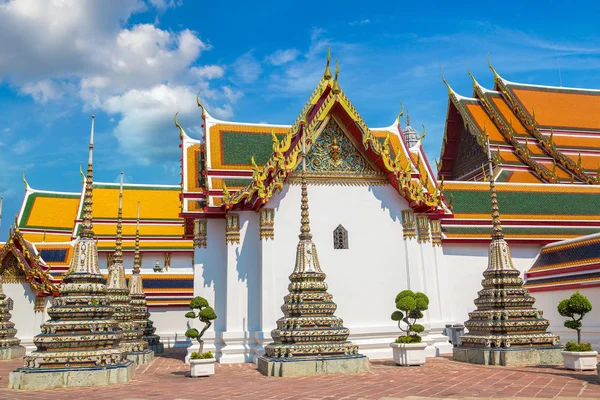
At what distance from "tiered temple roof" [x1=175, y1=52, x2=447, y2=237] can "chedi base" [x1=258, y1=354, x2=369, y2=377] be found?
14.0 feet

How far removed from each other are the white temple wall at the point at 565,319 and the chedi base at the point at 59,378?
11.0 m

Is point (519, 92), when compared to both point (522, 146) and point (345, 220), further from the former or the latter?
point (345, 220)

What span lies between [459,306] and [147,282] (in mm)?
11951

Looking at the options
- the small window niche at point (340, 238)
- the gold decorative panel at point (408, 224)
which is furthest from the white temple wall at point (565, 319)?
the small window niche at point (340, 238)

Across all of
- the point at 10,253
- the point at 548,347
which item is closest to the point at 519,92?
the point at 548,347

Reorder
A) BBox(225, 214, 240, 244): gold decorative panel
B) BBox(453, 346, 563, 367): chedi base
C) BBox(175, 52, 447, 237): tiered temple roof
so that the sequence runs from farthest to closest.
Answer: BBox(225, 214, 240, 244): gold decorative panel → BBox(175, 52, 447, 237): tiered temple roof → BBox(453, 346, 563, 367): chedi base

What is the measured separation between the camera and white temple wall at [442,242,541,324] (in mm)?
15625

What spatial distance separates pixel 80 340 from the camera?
27.5ft

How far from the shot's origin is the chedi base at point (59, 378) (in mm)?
8008

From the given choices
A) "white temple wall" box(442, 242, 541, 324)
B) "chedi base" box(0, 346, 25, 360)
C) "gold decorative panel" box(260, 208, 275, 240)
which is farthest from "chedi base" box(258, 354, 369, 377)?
"chedi base" box(0, 346, 25, 360)

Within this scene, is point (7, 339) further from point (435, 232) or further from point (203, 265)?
point (435, 232)

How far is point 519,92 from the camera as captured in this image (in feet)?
85.9

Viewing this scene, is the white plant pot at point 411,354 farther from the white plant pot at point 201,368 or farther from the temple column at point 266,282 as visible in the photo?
the white plant pot at point 201,368

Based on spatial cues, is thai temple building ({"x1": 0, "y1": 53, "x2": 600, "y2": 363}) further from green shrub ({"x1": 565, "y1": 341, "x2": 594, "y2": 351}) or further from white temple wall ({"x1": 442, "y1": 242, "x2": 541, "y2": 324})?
green shrub ({"x1": 565, "y1": 341, "x2": 594, "y2": 351})
